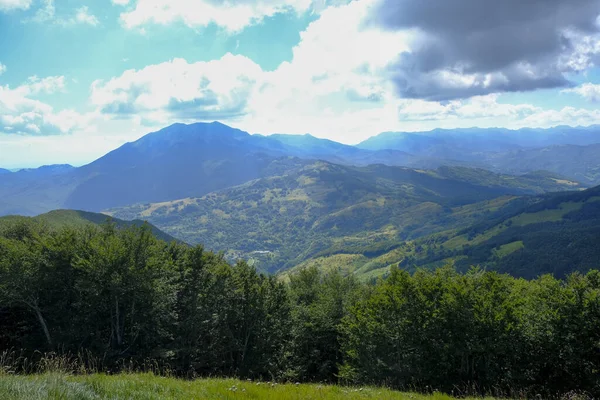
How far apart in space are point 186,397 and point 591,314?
28.3 meters

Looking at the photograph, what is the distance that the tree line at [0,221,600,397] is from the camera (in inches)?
949

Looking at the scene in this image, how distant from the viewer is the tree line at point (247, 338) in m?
24.1

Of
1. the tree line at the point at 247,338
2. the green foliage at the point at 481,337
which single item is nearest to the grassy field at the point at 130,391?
the tree line at the point at 247,338

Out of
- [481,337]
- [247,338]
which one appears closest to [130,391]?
[481,337]

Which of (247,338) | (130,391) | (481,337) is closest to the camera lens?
(130,391)

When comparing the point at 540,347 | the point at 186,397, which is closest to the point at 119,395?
the point at 186,397

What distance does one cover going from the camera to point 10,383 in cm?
743

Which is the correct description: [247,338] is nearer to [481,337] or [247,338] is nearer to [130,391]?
[481,337]

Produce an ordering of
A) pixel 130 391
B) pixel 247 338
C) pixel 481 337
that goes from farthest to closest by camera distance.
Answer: pixel 247 338
pixel 481 337
pixel 130 391

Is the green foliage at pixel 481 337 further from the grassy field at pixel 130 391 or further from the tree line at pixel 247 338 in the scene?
the grassy field at pixel 130 391

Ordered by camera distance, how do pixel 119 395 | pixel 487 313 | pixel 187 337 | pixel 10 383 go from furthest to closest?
pixel 187 337 < pixel 487 313 < pixel 119 395 < pixel 10 383

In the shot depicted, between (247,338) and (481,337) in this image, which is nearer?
(481,337)

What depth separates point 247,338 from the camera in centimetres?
3794

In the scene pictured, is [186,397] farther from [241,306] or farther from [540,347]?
[241,306]
